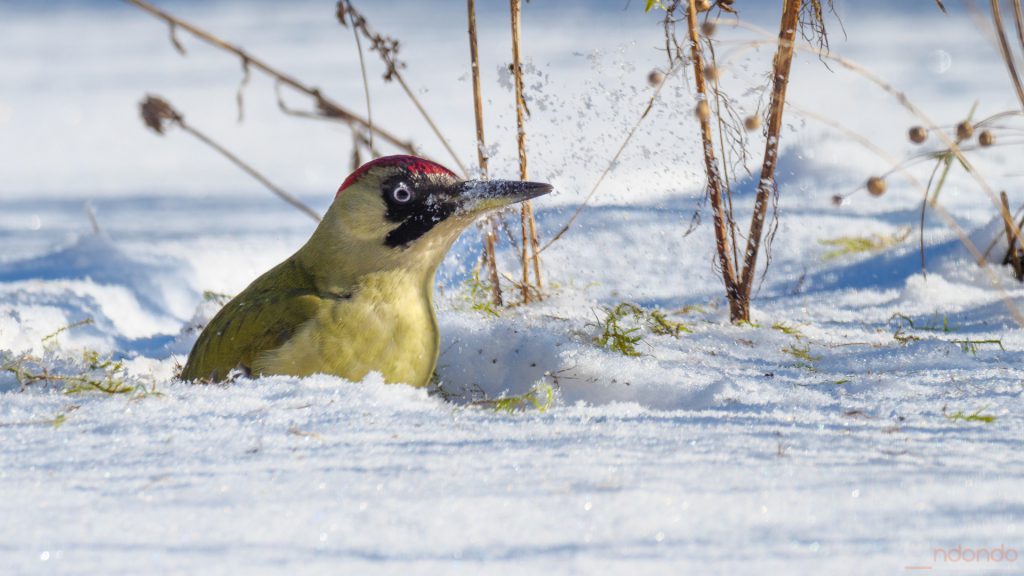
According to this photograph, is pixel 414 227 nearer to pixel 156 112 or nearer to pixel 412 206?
pixel 412 206

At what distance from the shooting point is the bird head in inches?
120

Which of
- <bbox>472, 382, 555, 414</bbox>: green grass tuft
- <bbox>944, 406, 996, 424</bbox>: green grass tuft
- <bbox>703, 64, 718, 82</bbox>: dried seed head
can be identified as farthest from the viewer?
<bbox>703, 64, 718, 82</bbox>: dried seed head

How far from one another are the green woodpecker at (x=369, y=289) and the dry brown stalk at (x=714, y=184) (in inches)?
29.8

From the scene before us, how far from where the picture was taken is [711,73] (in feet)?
10.9

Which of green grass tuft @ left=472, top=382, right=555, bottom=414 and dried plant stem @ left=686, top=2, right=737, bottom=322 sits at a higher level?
dried plant stem @ left=686, top=2, right=737, bottom=322

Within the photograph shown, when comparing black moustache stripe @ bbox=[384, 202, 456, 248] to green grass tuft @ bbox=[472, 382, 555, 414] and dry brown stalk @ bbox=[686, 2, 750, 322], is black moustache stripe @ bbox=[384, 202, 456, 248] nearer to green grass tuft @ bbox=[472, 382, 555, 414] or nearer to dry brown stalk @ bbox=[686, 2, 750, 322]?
green grass tuft @ bbox=[472, 382, 555, 414]

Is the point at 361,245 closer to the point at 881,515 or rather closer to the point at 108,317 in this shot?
the point at 881,515

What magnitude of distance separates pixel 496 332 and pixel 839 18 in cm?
137

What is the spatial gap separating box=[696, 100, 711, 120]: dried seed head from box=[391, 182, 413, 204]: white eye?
0.95 meters

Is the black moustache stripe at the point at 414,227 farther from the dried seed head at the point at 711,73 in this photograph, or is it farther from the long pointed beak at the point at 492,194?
the dried seed head at the point at 711,73

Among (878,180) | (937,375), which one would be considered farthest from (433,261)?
(937,375)

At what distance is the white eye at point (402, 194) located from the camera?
306cm

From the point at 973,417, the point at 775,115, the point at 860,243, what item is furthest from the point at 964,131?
the point at 860,243

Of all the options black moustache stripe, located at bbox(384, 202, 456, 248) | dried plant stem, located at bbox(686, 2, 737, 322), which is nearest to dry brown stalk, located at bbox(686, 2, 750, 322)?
dried plant stem, located at bbox(686, 2, 737, 322)
